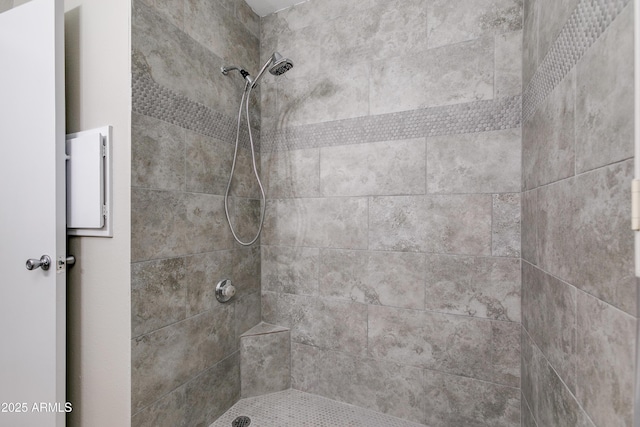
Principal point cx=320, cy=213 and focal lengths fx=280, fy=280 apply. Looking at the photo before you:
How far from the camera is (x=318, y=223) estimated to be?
1663 mm

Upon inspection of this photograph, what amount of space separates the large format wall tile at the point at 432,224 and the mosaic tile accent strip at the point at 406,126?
13.3 inches

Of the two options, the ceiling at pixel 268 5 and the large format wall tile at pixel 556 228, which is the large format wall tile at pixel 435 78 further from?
the ceiling at pixel 268 5

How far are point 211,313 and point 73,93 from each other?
3.88 feet

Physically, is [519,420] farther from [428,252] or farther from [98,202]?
[98,202]

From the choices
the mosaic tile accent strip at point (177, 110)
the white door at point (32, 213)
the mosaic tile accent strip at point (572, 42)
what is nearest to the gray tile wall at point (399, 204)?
the mosaic tile accent strip at point (572, 42)

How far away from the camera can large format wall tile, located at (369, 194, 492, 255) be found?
53.0 inches

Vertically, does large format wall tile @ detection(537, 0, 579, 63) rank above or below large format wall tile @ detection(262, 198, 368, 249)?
above

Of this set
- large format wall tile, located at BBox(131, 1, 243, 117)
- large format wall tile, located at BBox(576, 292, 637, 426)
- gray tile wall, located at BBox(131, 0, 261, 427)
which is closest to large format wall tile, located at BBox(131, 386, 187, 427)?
gray tile wall, located at BBox(131, 0, 261, 427)

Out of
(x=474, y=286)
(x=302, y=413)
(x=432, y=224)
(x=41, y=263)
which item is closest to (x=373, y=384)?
(x=302, y=413)

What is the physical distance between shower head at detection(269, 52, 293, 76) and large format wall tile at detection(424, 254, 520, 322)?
1217mm

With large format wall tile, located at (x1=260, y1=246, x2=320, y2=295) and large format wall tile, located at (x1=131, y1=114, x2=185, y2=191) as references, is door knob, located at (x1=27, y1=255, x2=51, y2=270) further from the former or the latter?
large format wall tile, located at (x1=260, y1=246, x2=320, y2=295)

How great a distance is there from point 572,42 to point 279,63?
1130 millimetres

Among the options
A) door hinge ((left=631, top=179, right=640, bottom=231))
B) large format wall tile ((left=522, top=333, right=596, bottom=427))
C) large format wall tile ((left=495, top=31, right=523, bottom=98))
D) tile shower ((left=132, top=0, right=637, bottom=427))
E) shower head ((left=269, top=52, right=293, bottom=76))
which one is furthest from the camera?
shower head ((left=269, top=52, right=293, bottom=76))

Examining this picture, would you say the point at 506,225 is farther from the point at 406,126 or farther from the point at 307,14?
the point at 307,14
